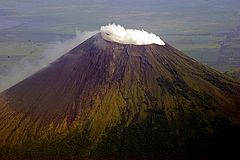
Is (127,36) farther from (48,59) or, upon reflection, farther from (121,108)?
(48,59)

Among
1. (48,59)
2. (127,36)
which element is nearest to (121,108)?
(127,36)

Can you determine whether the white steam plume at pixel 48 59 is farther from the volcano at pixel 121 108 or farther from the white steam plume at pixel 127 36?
the volcano at pixel 121 108

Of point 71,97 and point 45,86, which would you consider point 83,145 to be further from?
point 45,86

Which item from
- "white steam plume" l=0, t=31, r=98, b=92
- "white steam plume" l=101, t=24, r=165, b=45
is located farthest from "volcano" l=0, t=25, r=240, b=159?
"white steam plume" l=0, t=31, r=98, b=92

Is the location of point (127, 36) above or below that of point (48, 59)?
above

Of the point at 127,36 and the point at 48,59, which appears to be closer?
the point at 127,36

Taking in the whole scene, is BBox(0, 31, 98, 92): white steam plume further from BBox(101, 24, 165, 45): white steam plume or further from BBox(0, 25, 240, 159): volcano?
BBox(0, 25, 240, 159): volcano

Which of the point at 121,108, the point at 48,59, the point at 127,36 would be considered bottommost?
the point at 121,108

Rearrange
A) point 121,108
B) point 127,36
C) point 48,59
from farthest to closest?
1. point 48,59
2. point 127,36
3. point 121,108

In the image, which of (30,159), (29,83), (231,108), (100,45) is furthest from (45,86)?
(231,108)
